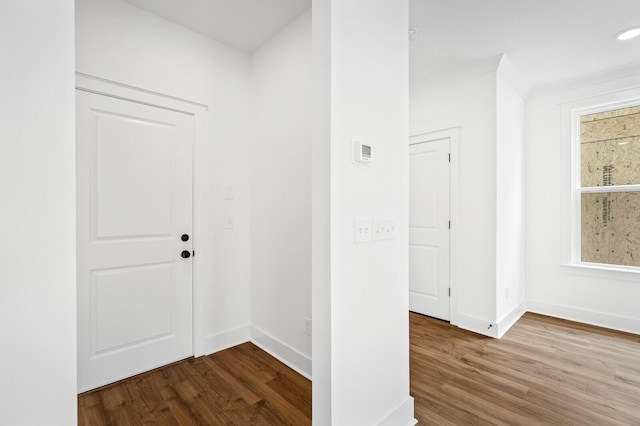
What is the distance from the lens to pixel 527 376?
225cm

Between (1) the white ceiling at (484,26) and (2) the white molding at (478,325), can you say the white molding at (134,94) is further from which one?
(2) the white molding at (478,325)

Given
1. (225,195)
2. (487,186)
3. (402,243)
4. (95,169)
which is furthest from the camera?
(487,186)

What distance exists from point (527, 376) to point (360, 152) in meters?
2.17

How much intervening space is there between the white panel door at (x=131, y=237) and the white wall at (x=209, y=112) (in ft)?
0.43

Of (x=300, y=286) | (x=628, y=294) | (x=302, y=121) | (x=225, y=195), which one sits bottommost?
(x=628, y=294)

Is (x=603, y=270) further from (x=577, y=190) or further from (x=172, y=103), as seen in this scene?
(x=172, y=103)

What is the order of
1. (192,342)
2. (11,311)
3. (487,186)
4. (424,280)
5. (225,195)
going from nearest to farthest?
(11,311), (192,342), (225,195), (487,186), (424,280)

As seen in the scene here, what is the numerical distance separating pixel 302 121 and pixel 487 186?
1.98m

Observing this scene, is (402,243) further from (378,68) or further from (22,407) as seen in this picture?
(22,407)

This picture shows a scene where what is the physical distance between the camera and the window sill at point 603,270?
307 cm

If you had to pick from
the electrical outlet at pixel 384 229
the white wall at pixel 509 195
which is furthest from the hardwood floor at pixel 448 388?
the electrical outlet at pixel 384 229

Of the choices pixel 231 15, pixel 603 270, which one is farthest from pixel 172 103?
pixel 603 270

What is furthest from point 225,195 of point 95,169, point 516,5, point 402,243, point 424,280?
point 516,5

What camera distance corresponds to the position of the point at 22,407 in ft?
2.51
